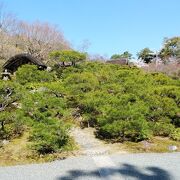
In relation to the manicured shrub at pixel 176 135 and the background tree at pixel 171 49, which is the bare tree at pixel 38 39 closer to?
the background tree at pixel 171 49

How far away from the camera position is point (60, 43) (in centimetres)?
3139

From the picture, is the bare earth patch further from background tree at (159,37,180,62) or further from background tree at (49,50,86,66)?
background tree at (159,37,180,62)

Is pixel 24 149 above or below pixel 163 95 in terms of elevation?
below

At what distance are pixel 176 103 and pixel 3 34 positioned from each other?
22.1m

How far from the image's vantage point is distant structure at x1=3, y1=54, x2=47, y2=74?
17484 mm

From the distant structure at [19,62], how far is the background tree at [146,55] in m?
25.4

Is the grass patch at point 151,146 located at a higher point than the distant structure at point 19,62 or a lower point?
lower

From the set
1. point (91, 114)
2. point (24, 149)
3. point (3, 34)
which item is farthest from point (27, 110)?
point (3, 34)

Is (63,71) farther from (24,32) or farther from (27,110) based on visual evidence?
(24,32)

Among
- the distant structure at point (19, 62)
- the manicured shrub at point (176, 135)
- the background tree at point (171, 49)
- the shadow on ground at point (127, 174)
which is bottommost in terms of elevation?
the shadow on ground at point (127, 174)

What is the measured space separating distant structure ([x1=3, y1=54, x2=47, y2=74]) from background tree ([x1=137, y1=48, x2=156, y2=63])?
1001 inches

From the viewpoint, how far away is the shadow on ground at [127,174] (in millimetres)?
6099

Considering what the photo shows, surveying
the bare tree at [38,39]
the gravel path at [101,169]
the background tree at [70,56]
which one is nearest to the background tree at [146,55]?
the bare tree at [38,39]

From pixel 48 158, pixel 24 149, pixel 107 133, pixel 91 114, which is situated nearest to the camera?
pixel 48 158
